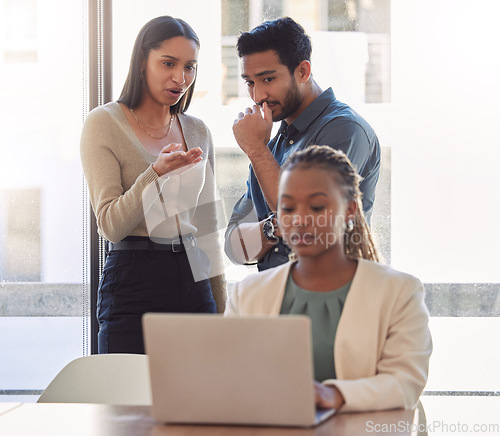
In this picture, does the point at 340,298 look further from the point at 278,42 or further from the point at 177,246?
the point at 278,42

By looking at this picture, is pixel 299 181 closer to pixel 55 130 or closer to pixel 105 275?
pixel 105 275

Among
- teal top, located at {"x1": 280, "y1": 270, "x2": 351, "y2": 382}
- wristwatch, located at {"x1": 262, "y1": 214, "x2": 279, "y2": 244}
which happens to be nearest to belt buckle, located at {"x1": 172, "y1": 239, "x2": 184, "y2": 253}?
wristwatch, located at {"x1": 262, "y1": 214, "x2": 279, "y2": 244}

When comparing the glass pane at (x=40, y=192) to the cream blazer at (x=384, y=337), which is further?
the glass pane at (x=40, y=192)

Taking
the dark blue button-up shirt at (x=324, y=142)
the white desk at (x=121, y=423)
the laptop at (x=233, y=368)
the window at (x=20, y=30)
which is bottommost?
the white desk at (x=121, y=423)

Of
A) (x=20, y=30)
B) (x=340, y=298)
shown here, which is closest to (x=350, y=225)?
(x=340, y=298)

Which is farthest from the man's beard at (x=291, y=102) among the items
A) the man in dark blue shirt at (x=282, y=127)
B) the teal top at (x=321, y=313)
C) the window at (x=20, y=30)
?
the window at (x=20, y=30)

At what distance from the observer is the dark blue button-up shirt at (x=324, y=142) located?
6.92ft

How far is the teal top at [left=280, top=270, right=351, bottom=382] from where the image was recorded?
1516 millimetres

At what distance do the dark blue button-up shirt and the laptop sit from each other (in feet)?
3.33

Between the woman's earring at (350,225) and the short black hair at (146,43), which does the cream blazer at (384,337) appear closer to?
the woman's earring at (350,225)

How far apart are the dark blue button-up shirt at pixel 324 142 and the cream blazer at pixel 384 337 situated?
62 centimetres

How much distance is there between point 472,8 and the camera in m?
2.98

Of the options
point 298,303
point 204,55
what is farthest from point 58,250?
point 298,303

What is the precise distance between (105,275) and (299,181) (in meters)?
1.02
